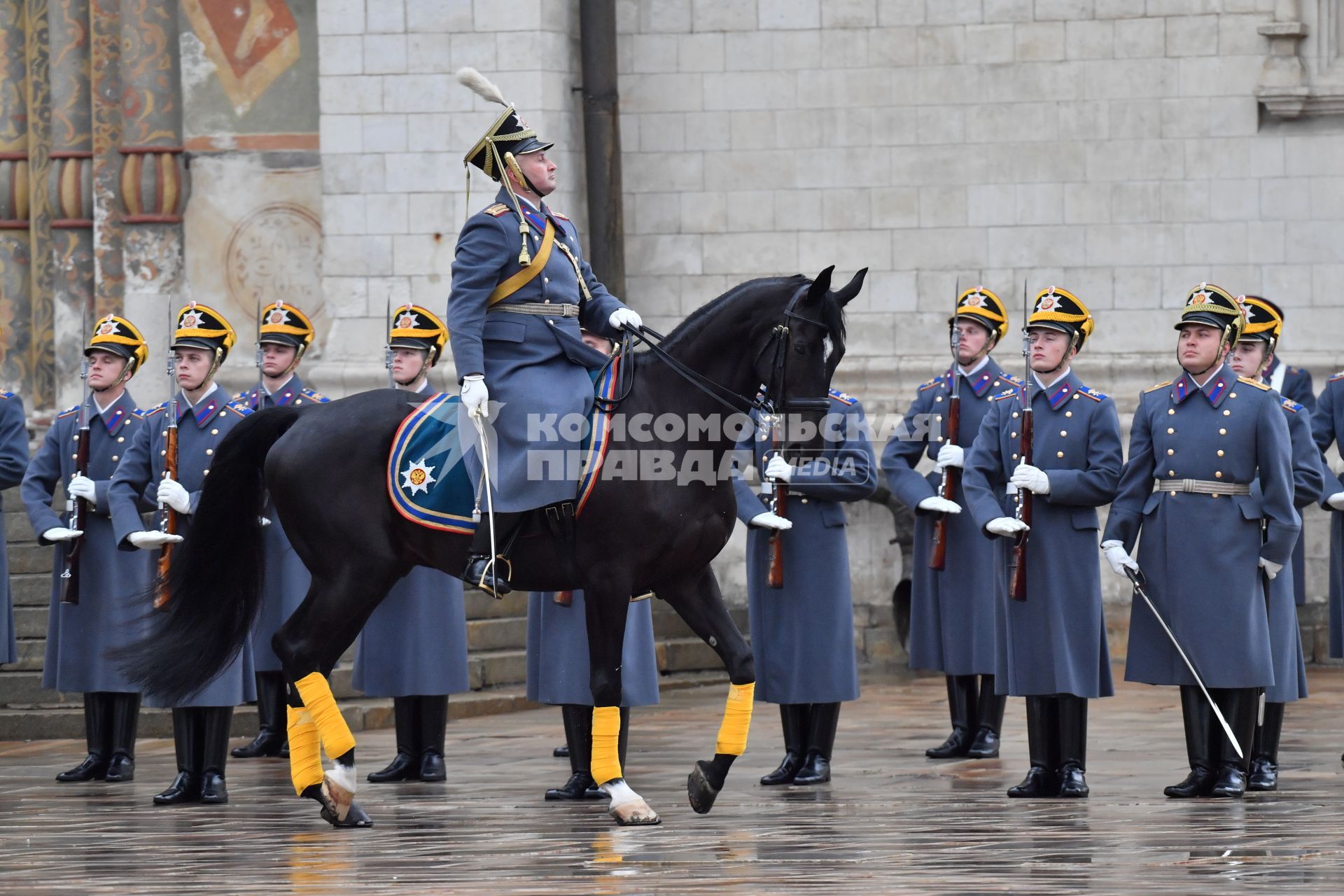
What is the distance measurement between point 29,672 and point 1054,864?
6687 millimetres

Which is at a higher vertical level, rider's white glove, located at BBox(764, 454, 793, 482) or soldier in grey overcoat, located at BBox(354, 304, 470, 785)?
rider's white glove, located at BBox(764, 454, 793, 482)

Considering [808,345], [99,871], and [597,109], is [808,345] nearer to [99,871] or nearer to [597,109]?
[99,871]

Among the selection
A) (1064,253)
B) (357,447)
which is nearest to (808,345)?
(357,447)

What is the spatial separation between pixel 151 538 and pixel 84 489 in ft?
2.58

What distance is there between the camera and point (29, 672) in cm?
1106

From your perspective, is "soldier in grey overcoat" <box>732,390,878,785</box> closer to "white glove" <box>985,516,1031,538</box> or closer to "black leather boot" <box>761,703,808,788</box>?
"black leather boot" <box>761,703,808,788</box>

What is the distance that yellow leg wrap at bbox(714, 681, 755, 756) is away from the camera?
7305 mm

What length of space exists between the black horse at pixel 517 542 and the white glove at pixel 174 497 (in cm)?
63

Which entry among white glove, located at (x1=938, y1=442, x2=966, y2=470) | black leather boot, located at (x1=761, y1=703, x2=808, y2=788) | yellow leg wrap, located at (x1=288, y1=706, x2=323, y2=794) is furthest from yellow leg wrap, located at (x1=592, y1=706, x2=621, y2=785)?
white glove, located at (x1=938, y1=442, x2=966, y2=470)

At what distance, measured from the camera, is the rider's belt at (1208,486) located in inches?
304

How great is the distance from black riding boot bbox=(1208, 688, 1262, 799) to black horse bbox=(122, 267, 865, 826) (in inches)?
69.6

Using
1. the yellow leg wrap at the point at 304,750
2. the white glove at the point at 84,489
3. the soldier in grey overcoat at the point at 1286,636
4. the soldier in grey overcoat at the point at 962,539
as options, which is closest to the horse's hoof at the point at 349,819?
the yellow leg wrap at the point at 304,750

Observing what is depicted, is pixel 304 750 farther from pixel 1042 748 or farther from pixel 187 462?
pixel 1042 748

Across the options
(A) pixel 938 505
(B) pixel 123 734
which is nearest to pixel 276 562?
(B) pixel 123 734
